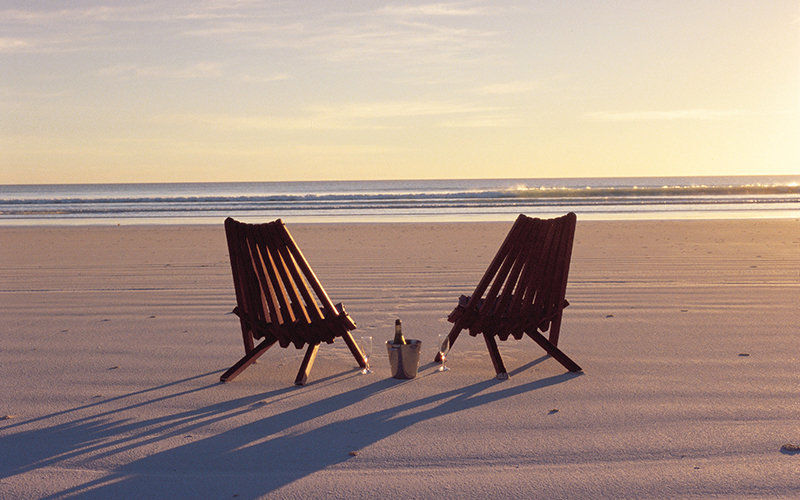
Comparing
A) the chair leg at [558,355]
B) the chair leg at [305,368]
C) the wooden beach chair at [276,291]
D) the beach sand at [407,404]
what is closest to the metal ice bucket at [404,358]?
the beach sand at [407,404]

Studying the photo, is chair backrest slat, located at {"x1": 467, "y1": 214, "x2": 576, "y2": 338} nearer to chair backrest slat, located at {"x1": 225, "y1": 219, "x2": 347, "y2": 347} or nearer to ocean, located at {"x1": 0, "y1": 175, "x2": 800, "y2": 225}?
chair backrest slat, located at {"x1": 225, "y1": 219, "x2": 347, "y2": 347}

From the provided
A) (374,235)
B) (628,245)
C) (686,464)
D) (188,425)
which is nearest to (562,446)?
(686,464)

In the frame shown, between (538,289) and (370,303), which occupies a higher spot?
(538,289)

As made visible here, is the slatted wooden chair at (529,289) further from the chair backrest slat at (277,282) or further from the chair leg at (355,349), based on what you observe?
the chair backrest slat at (277,282)

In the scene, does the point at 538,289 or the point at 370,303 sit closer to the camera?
the point at 538,289

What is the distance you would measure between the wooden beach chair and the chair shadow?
44 cm

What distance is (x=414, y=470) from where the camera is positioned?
337 centimetres

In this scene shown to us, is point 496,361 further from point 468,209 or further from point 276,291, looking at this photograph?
point 468,209

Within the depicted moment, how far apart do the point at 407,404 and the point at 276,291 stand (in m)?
1.27

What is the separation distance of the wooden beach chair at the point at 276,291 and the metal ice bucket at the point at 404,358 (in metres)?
0.36

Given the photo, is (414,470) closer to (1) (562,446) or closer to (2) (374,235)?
(1) (562,446)

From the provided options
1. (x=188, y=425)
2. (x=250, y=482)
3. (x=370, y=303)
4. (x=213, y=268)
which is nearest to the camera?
(x=250, y=482)

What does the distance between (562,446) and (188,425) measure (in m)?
2.25

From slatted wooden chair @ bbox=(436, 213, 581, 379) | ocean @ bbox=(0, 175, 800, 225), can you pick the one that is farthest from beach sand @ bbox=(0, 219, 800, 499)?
ocean @ bbox=(0, 175, 800, 225)
